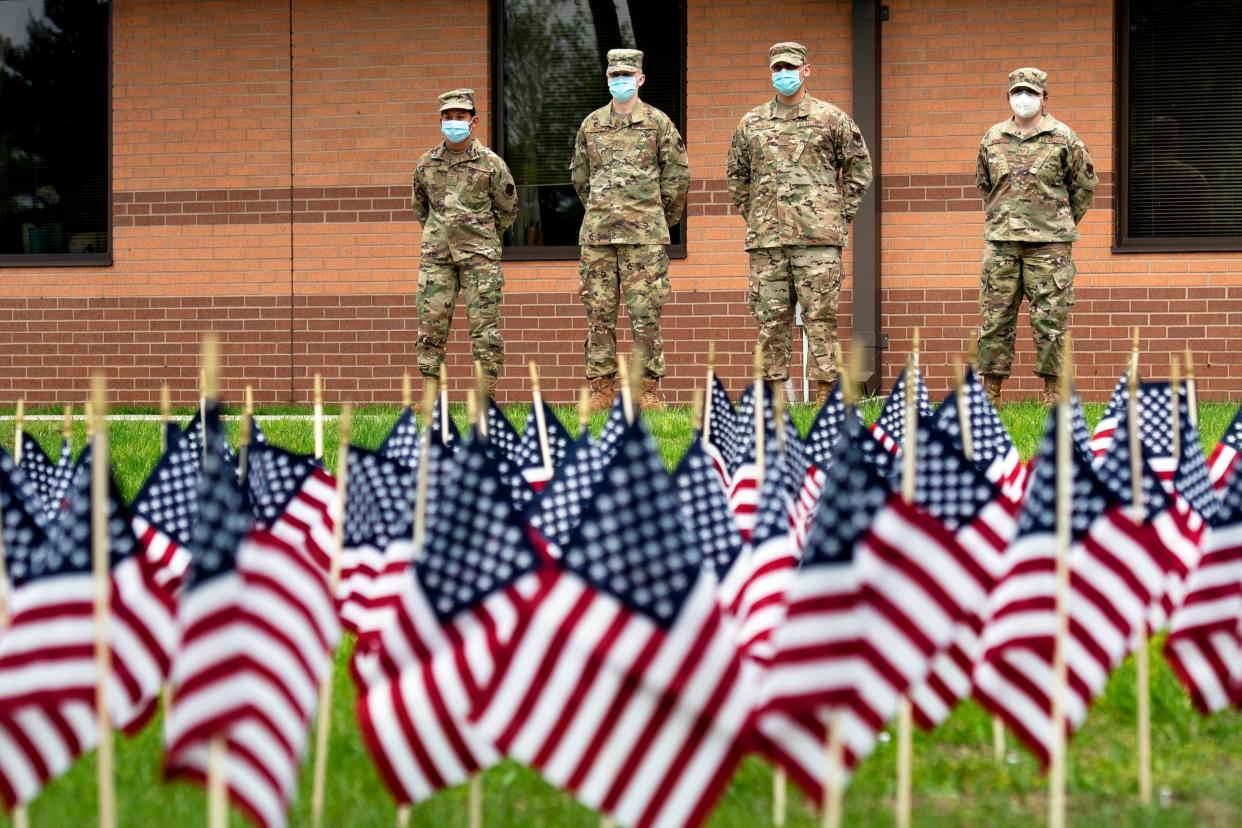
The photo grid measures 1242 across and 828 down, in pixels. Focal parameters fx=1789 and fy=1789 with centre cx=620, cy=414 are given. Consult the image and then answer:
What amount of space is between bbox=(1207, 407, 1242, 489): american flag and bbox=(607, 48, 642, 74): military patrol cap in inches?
249

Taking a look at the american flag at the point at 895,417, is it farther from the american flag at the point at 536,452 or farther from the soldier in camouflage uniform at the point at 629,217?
the soldier in camouflage uniform at the point at 629,217

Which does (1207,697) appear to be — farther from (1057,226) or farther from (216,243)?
(216,243)

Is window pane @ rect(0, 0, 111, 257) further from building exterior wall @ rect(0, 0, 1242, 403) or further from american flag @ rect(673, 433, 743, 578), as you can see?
american flag @ rect(673, 433, 743, 578)

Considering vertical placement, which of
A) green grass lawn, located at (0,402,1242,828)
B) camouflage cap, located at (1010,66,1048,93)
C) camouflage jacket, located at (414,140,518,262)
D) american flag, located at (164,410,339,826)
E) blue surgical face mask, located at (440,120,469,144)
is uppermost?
camouflage cap, located at (1010,66,1048,93)

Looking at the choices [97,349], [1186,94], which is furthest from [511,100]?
[1186,94]

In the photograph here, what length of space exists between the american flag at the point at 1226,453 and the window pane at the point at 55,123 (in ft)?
38.8

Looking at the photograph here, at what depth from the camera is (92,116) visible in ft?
53.1

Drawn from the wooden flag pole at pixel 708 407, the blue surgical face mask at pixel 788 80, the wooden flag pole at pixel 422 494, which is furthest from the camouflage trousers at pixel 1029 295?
the wooden flag pole at pixel 422 494

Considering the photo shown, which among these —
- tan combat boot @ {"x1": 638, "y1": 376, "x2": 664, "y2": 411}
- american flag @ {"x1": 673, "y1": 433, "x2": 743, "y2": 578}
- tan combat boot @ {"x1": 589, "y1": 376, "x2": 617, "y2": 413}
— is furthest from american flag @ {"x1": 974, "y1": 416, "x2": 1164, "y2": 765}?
tan combat boot @ {"x1": 638, "y1": 376, "x2": 664, "y2": 411}

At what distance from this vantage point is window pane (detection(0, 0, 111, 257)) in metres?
16.1

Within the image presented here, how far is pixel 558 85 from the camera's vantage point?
1541cm

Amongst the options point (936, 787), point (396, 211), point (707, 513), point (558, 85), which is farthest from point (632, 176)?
point (936, 787)

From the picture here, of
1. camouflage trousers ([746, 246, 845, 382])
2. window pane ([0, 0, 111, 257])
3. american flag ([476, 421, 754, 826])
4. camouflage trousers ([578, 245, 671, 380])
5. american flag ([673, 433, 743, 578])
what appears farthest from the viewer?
window pane ([0, 0, 111, 257])

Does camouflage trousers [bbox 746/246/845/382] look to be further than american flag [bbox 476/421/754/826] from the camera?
Yes
